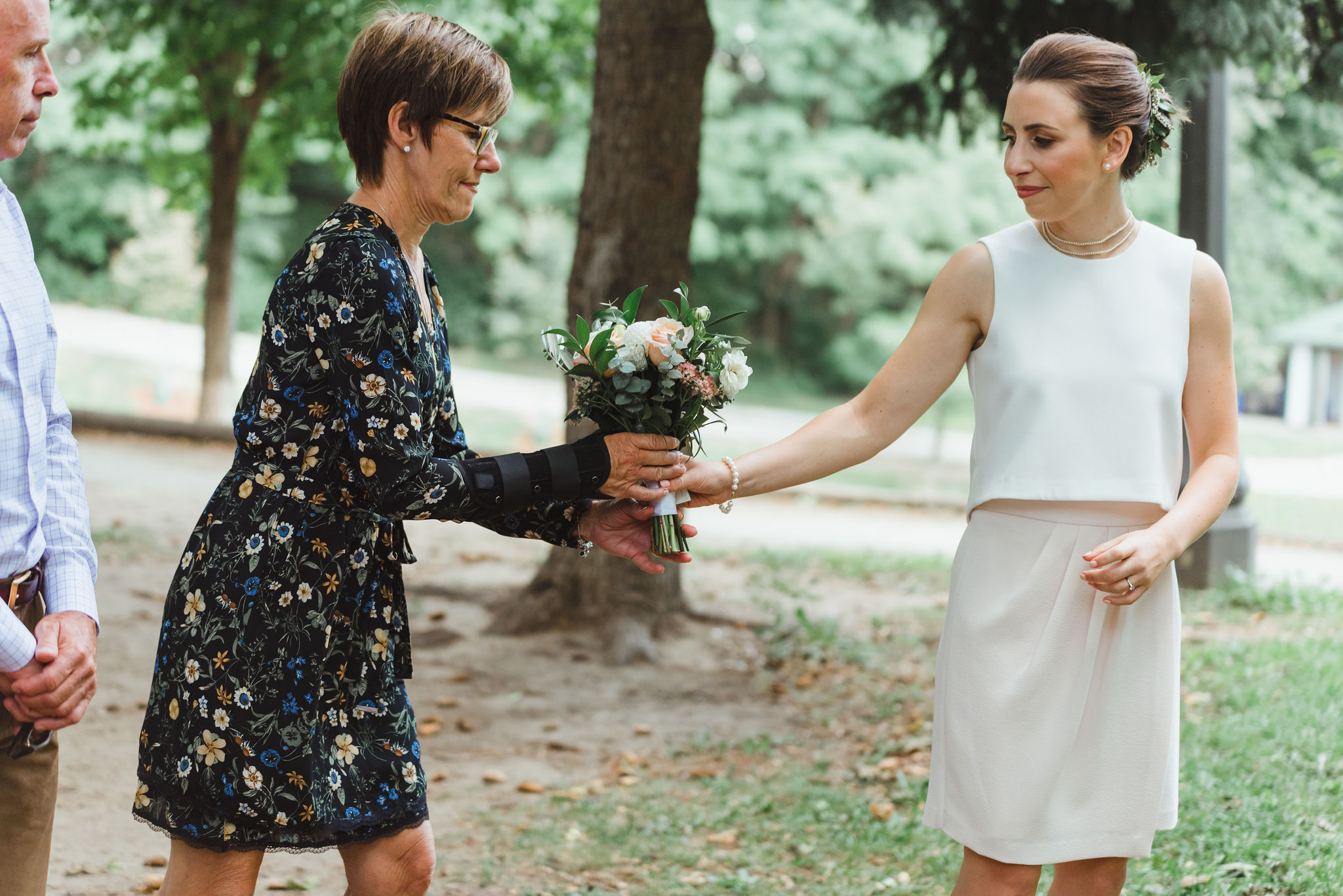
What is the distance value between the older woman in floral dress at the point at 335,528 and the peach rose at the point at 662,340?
447 mm

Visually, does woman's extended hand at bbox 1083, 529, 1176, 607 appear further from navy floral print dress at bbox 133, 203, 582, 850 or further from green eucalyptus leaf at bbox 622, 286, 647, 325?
navy floral print dress at bbox 133, 203, 582, 850

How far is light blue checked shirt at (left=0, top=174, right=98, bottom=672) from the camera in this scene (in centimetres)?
234

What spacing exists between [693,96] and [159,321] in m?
28.8

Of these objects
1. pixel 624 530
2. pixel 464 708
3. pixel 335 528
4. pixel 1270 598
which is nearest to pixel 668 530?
pixel 624 530

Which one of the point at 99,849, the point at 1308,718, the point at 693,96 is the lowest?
the point at 99,849

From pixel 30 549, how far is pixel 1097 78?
2398 mm

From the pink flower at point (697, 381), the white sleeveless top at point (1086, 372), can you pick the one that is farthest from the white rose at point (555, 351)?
the white sleeveless top at point (1086, 372)

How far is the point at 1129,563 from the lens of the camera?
2621mm

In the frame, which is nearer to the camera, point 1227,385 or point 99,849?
point 1227,385

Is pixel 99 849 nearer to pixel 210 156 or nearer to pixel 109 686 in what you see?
pixel 109 686

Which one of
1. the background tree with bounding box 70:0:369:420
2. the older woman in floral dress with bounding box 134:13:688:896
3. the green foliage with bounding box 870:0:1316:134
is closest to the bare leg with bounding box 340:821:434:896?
the older woman in floral dress with bounding box 134:13:688:896

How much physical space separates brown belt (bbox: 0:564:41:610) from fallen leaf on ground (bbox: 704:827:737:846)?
294 centimetres

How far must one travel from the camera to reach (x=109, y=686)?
20.7 ft

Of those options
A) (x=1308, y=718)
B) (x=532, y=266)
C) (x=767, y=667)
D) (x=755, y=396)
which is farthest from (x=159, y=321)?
(x=1308, y=718)
